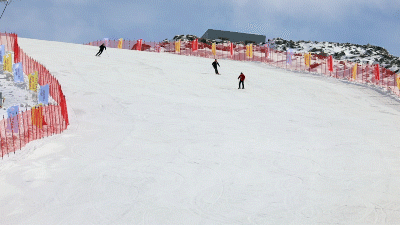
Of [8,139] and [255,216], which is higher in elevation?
[8,139]

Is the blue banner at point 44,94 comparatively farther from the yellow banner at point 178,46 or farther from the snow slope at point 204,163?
the yellow banner at point 178,46

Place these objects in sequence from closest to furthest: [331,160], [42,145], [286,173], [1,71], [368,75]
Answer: [286,173]
[331,160]
[42,145]
[1,71]
[368,75]

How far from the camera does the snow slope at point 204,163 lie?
6855 mm

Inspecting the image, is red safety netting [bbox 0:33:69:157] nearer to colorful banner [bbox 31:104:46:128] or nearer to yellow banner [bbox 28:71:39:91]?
colorful banner [bbox 31:104:46:128]

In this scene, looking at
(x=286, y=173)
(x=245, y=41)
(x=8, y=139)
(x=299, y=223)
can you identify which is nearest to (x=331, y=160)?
(x=286, y=173)

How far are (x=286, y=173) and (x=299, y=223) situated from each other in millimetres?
2581

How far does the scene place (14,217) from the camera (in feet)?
21.8

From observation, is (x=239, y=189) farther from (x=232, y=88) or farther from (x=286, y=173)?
(x=232, y=88)

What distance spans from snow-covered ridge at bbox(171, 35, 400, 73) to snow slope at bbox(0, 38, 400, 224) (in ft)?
121

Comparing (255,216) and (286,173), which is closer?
(255,216)

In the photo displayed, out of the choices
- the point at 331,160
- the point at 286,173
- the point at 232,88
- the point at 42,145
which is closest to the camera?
the point at 286,173

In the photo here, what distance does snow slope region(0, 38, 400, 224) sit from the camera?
6.86m

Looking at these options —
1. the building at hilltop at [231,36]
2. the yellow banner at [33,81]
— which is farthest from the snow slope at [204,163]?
the building at hilltop at [231,36]

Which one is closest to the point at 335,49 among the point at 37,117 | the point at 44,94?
the point at 44,94
